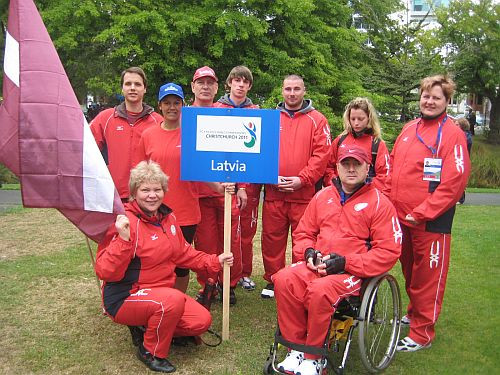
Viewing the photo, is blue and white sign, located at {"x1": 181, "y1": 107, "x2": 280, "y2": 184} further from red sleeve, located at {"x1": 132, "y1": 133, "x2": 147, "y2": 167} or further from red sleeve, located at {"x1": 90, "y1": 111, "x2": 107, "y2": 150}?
red sleeve, located at {"x1": 90, "y1": 111, "x2": 107, "y2": 150}

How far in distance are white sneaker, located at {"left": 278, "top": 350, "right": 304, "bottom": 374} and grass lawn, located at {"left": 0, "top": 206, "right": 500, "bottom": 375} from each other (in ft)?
1.25

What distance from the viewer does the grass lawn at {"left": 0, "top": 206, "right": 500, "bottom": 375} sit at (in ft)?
12.5

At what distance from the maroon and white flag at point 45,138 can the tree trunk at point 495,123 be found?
978 inches

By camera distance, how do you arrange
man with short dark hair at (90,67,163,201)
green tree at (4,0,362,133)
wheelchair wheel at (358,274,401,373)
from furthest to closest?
green tree at (4,0,362,133) → man with short dark hair at (90,67,163,201) → wheelchair wheel at (358,274,401,373)

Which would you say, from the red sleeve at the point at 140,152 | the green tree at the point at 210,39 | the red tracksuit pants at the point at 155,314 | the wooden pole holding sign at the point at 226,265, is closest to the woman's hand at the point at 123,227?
the red tracksuit pants at the point at 155,314

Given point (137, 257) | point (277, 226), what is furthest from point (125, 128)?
point (277, 226)

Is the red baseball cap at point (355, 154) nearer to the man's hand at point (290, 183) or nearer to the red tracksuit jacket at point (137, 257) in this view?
the man's hand at point (290, 183)

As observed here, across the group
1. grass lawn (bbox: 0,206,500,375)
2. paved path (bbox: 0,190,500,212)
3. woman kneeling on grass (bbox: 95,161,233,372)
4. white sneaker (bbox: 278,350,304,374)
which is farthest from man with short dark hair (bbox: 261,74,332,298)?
paved path (bbox: 0,190,500,212)

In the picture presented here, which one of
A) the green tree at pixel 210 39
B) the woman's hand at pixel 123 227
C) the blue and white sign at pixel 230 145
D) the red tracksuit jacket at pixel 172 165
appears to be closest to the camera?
the woman's hand at pixel 123 227

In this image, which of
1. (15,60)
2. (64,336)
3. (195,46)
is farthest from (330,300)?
(195,46)

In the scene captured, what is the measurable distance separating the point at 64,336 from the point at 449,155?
330cm

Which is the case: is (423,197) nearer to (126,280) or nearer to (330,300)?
(330,300)

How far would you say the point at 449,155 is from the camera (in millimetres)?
3812

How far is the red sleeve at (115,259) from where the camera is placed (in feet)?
11.4
